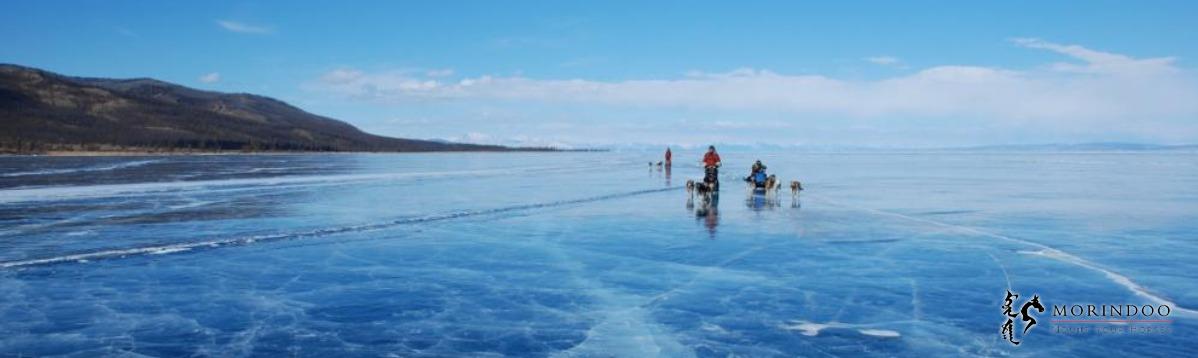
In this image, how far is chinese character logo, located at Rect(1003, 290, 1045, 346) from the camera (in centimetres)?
775

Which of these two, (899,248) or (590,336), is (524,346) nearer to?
(590,336)

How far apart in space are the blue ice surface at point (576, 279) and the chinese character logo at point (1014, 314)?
0.35 feet

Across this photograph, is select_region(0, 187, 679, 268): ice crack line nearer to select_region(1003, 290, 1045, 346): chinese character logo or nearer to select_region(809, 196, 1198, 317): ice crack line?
select_region(809, 196, 1198, 317): ice crack line

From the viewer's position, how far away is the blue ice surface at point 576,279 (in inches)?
296

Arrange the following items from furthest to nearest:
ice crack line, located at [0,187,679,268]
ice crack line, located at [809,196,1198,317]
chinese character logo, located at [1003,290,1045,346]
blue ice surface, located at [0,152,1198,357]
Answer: ice crack line, located at [0,187,679,268]
ice crack line, located at [809,196,1198,317]
chinese character logo, located at [1003,290,1045,346]
blue ice surface, located at [0,152,1198,357]

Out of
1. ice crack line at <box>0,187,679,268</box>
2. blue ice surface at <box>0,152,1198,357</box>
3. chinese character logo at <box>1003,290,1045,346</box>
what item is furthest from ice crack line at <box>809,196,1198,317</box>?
ice crack line at <box>0,187,679,268</box>

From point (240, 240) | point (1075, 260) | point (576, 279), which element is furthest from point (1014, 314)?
point (240, 240)

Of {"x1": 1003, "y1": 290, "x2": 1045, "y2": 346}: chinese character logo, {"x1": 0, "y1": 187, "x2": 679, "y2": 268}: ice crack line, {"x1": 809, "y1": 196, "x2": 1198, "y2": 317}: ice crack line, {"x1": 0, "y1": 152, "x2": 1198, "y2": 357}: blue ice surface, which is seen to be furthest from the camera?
{"x1": 0, "y1": 187, "x2": 679, "y2": 268}: ice crack line

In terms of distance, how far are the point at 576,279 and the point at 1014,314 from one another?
5523 millimetres

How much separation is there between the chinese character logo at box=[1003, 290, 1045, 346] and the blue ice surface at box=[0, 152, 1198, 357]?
0.11 meters

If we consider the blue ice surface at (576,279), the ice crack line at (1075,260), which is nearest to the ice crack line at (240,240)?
the blue ice surface at (576,279)

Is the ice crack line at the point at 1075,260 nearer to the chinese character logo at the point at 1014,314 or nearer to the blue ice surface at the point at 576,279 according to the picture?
the blue ice surface at the point at 576,279

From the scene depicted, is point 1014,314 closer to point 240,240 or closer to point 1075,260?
point 1075,260

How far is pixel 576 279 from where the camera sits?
430 inches
